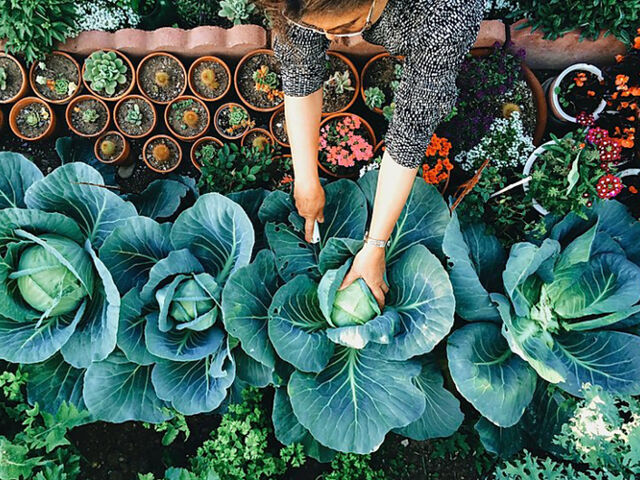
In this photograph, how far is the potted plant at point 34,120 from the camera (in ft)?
8.30

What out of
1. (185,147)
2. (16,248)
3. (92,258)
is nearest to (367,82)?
(185,147)

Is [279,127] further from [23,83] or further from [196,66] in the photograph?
[23,83]

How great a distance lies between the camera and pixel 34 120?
8.28 feet

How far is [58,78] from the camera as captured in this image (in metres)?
2.52

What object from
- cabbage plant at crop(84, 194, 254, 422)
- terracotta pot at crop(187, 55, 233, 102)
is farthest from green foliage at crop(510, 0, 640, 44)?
cabbage plant at crop(84, 194, 254, 422)

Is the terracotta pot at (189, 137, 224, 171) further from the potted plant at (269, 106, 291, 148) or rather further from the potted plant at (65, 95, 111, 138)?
the potted plant at (65, 95, 111, 138)

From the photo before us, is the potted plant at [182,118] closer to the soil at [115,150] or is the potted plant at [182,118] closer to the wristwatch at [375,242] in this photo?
the soil at [115,150]

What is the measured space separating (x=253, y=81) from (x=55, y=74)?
38.8 inches

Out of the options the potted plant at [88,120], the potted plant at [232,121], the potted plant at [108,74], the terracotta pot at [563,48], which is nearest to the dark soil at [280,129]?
the potted plant at [232,121]

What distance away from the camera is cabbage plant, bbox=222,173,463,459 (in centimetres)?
188

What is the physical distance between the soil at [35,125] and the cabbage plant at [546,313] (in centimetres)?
206

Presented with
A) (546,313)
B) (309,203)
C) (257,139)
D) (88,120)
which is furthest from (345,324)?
(88,120)

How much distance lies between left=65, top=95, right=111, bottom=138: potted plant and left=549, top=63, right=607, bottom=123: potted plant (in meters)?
2.24

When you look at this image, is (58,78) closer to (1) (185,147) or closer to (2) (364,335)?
(1) (185,147)
